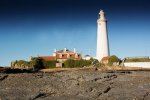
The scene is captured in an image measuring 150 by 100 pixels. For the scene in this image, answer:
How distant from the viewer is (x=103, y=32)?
70.3 m

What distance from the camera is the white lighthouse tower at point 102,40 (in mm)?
69062

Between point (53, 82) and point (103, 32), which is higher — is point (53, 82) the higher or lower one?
the lower one

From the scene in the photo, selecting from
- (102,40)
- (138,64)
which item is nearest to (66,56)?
(102,40)

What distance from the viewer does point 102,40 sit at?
2736 inches

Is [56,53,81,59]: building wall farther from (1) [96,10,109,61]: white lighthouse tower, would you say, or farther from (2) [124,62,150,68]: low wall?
(2) [124,62,150,68]: low wall

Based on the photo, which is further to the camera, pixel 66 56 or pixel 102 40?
pixel 66 56

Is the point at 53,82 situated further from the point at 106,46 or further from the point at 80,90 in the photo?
the point at 106,46

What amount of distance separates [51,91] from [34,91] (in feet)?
3.04

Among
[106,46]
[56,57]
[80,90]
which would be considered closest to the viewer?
[80,90]

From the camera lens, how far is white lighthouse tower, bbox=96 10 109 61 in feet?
227

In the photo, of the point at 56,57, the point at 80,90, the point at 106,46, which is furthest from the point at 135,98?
the point at 56,57

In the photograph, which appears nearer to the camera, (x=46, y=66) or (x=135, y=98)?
(x=135, y=98)

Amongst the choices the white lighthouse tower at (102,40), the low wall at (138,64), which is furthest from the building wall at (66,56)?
the low wall at (138,64)

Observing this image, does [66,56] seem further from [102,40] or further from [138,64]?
[138,64]
